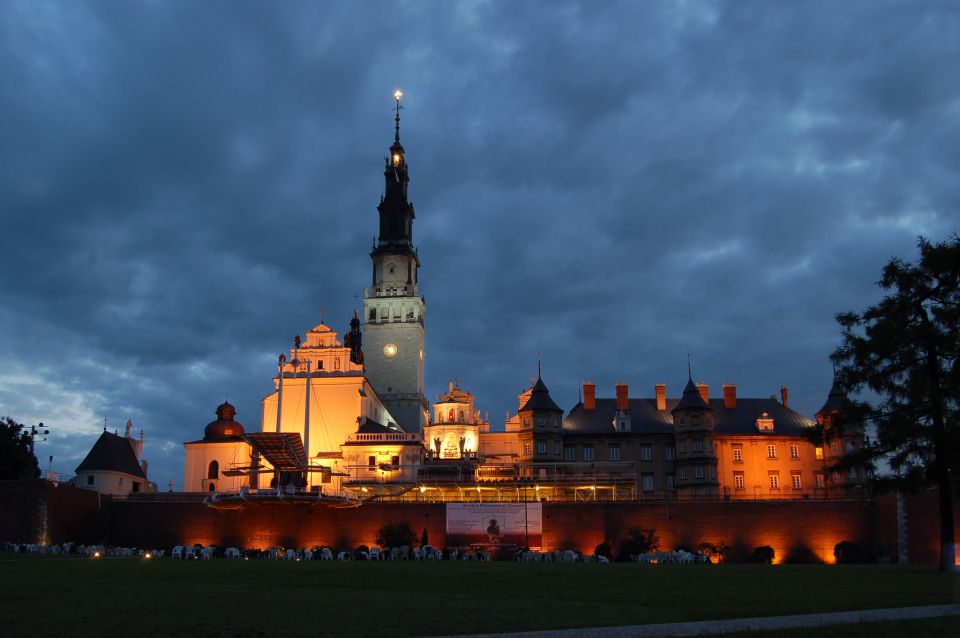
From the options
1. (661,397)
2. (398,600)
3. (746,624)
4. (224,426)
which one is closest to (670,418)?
(661,397)

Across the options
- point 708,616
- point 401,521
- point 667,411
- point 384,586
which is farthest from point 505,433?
point 708,616

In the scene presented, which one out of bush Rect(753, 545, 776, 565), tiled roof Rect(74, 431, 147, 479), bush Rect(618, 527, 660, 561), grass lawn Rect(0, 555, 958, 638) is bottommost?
bush Rect(753, 545, 776, 565)

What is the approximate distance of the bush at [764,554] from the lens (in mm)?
58031

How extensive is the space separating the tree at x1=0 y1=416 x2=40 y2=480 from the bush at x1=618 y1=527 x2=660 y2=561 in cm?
4487

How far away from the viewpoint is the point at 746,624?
1455 centimetres

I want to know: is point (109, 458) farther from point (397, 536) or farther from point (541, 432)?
point (541, 432)

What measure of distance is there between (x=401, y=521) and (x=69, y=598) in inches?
1783

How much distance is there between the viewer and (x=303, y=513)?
63.9 m

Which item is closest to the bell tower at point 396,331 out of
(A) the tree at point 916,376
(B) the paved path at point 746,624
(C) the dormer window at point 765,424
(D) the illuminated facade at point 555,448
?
(D) the illuminated facade at point 555,448

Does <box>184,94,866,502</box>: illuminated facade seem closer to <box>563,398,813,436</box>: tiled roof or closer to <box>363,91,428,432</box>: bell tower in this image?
<box>563,398,813,436</box>: tiled roof

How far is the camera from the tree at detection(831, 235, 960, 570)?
103ft

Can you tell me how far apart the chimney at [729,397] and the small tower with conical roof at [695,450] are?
691cm

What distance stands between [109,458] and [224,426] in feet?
40.1

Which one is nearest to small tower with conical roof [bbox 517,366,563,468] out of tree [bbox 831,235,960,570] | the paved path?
tree [bbox 831,235,960,570]
